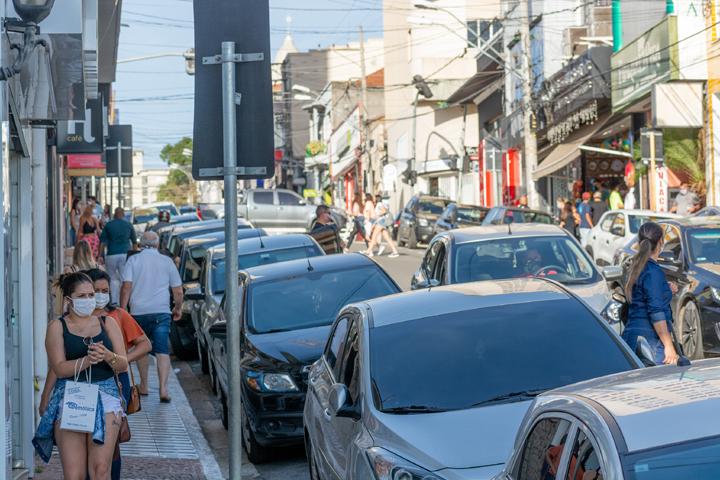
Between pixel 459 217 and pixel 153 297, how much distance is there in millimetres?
23664

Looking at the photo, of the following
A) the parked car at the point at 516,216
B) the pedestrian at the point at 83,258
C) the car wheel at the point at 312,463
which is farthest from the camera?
the parked car at the point at 516,216

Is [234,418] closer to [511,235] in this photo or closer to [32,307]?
[32,307]

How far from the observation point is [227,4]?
647 centimetres

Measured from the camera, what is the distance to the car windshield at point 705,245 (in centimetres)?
1487

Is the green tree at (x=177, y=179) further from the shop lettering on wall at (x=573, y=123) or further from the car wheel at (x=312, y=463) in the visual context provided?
the car wheel at (x=312, y=463)

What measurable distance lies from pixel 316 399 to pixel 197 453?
3.02 meters

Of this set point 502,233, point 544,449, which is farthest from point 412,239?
point 544,449

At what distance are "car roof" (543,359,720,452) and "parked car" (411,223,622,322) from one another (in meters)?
8.70

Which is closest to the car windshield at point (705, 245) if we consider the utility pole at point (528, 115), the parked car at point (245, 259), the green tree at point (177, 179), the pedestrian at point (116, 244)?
the parked car at point (245, 259)

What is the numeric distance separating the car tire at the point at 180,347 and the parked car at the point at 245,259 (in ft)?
5.40

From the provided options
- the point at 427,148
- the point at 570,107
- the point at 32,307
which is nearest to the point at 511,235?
the point at 32,307

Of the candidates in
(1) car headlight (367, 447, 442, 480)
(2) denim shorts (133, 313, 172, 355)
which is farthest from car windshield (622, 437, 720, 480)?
(2) denim shorts (133, 313, 172, 355)

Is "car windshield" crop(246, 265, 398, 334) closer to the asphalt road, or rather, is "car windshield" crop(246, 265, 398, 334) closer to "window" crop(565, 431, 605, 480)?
the asphalt road

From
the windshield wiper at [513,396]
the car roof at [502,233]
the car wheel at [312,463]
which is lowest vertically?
the car wheel at [312,463]
